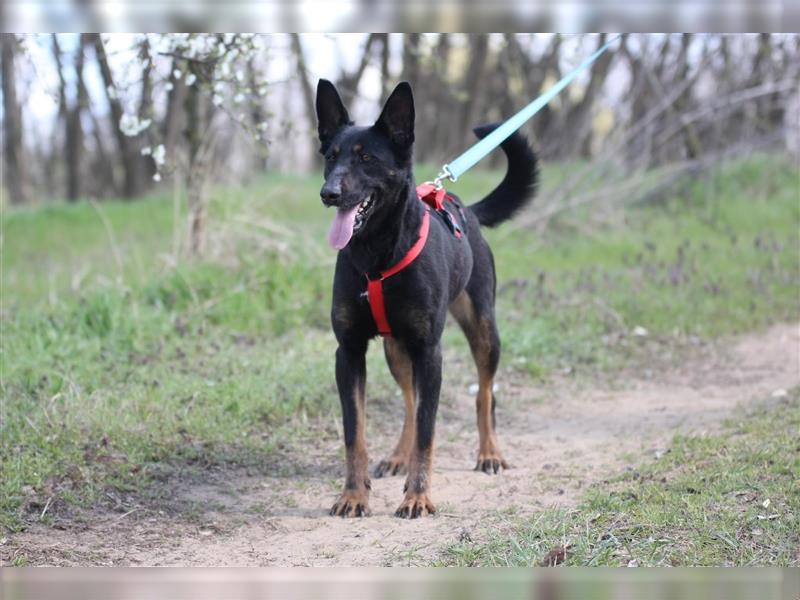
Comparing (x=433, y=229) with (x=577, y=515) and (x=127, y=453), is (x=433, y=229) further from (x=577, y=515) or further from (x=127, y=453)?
(x=127, y=453)

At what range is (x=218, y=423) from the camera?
17.9 ft

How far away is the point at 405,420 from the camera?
5113 millimetres

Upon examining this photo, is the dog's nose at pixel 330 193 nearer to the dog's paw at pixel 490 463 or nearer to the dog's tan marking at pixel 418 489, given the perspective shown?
the dog's tan marking at pixel 418 489

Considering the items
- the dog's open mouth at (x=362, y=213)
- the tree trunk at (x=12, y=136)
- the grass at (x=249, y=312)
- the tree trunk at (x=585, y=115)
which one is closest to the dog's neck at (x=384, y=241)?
the dog's open mouth at (x=362, y=213)

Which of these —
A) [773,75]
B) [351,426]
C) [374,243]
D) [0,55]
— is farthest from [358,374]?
[0,55]

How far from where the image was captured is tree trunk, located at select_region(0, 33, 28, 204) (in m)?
14.4

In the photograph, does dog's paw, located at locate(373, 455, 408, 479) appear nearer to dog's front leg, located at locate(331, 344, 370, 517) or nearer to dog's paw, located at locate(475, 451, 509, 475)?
dog's paw, located at locate(475, 451, 509, 475)

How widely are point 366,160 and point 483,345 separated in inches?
55.6

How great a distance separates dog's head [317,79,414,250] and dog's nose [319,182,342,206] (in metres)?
0.03

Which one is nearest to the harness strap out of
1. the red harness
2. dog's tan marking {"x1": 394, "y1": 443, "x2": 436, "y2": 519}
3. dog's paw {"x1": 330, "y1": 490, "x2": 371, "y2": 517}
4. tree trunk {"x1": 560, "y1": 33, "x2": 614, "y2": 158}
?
the red harness

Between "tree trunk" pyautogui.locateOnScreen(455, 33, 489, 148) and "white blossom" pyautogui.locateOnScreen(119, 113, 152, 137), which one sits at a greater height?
"tree trunk" pyautogui.locateOnScreen(455, 33, 489, 148)

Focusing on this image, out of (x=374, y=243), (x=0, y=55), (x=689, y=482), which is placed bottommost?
(x=689, y=482)

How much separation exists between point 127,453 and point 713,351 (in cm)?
467

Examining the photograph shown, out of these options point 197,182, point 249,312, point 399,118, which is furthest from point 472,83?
point 399,118
